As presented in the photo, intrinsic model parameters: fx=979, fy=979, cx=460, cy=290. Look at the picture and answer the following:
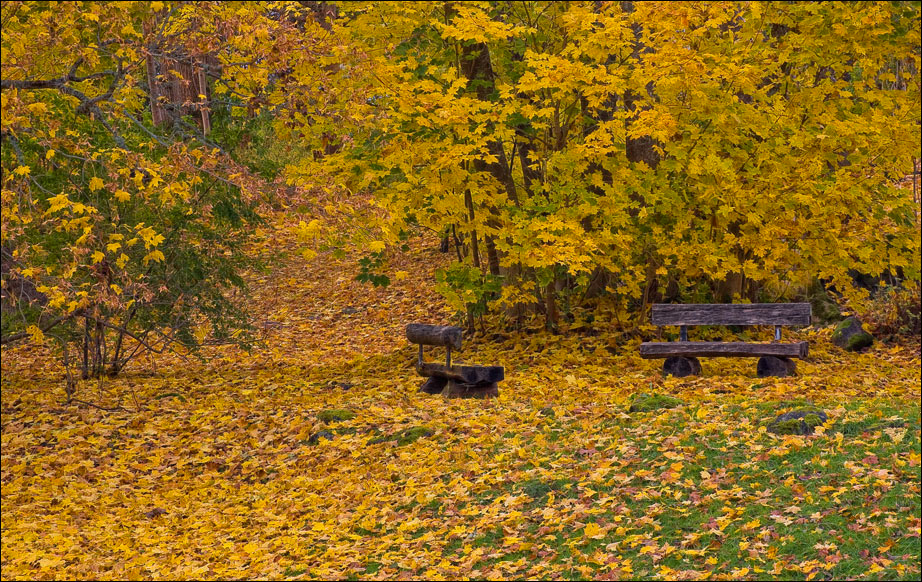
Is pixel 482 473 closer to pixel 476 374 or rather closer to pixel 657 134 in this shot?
pixel 476 374

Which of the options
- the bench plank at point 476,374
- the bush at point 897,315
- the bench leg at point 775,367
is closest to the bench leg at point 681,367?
the bench leg at point 775,367

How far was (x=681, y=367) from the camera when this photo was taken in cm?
1083

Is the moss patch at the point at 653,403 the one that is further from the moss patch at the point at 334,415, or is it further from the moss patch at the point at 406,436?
the moss patch at the point at 334,415

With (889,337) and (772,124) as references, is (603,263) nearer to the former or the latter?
(772,124)

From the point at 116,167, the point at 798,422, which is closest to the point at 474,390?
the point at 798,422

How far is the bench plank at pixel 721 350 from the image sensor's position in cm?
1030

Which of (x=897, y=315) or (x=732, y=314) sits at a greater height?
(x=732, y=314)

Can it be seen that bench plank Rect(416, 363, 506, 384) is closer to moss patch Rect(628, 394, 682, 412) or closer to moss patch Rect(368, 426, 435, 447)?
moss patch Rect(368, 426, 435, 447)

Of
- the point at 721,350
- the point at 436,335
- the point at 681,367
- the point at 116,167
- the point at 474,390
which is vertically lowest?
the point at 474,390

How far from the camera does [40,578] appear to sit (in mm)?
6395

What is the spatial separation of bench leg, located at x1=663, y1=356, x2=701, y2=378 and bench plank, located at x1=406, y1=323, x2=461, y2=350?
2.35m

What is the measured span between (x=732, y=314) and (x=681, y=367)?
2.69ft

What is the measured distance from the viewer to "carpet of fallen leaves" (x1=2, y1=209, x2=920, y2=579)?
5711 mm

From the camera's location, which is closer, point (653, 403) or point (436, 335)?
point (653, 403)
